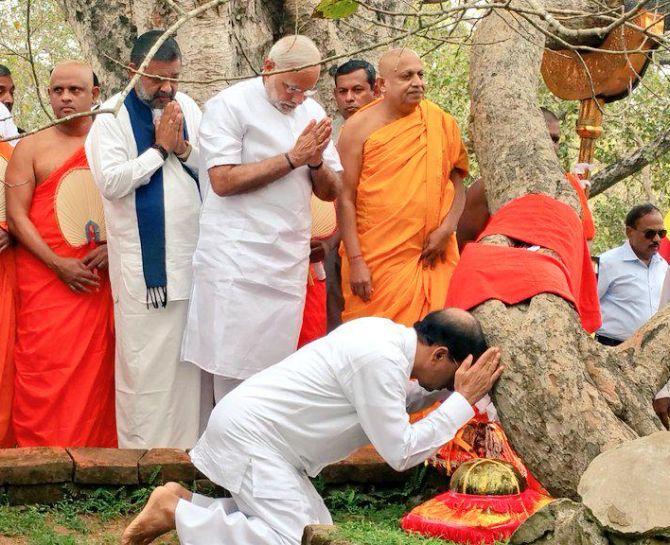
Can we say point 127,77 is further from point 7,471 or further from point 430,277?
point 7,471

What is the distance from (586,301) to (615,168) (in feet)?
18.8

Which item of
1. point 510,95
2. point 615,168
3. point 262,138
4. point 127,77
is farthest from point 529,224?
point 615,168


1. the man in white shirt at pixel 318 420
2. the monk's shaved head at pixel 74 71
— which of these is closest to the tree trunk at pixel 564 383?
the man in white shirt at pixel 318 420

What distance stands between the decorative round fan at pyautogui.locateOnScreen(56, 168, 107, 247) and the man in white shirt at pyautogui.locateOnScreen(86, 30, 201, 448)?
22 cm

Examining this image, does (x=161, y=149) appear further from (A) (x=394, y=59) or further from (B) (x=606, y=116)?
(B) (x=606, y=116)

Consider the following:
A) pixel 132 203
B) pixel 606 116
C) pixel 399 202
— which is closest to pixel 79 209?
pixel 132 203

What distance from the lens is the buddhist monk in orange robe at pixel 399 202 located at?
5965 mm

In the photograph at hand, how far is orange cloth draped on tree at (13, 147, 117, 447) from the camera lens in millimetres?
5883

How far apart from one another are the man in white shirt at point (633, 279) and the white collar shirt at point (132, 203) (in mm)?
3351

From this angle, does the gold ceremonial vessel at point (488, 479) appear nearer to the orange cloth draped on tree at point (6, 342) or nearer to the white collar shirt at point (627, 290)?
the orange cloth draped on tree at point (6, 342)

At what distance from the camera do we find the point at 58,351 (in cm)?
590

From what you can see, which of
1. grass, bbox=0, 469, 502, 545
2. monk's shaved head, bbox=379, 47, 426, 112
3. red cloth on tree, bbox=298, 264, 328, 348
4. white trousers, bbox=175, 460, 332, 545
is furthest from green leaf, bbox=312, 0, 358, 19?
red cloth on tree, bbox=298, 264, 328, 348

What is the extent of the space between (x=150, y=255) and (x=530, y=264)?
1996mm

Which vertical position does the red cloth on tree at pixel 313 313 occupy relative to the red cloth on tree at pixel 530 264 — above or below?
below
